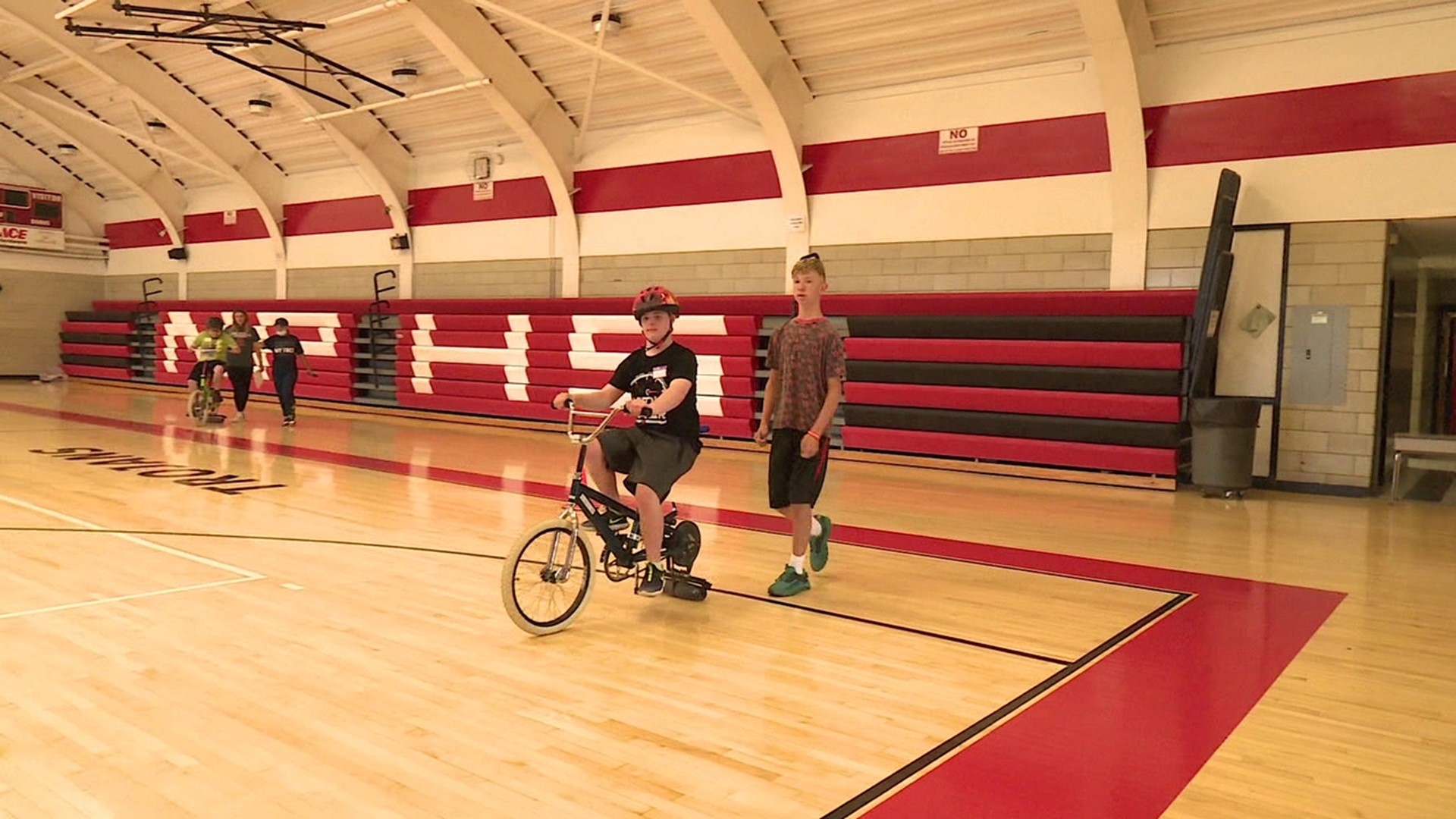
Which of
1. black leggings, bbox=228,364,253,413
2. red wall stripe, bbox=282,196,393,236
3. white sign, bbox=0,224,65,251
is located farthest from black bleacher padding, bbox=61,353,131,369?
black leggings, bbox=228,364,253,413

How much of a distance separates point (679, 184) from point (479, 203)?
12.2ft

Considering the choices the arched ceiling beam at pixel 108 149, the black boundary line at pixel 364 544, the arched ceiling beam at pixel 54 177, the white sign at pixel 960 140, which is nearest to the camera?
the black boundary line at pixel 364 544

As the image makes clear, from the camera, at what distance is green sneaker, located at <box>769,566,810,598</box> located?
4781 millimetres

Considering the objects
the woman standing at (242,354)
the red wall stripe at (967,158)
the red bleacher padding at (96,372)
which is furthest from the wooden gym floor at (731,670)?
the red bleacher padding at (96,372)

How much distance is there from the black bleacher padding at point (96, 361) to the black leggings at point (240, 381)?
328 inches

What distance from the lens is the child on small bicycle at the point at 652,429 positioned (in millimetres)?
4273

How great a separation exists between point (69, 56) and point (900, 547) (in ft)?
49.3

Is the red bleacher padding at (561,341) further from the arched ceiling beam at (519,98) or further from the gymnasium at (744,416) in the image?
the arched ceiling beam at (519,98)

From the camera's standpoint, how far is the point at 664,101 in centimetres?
1232

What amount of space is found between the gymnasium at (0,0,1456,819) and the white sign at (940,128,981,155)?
4 centimetres

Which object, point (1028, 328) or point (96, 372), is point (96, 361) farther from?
point (1028, 328)

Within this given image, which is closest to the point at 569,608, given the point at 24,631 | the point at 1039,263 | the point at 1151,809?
the point at 24,631

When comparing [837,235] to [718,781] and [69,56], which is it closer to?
[718,781]

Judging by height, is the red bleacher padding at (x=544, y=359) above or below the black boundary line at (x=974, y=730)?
above
